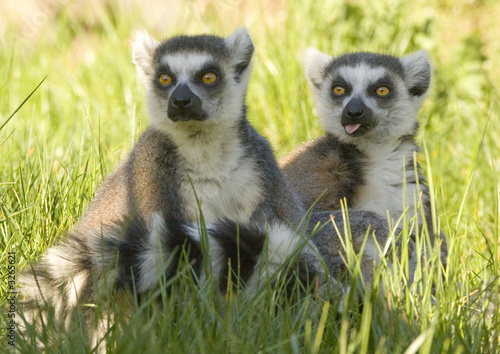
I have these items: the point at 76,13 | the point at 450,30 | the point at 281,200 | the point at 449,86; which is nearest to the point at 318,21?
the point at 449,86

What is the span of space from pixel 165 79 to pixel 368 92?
122 cm

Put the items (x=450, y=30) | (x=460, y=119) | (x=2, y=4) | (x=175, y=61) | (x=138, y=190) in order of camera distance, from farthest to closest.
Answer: (x=2, y=4), (x=450, y=30), (x=460, y=119), (x=175, y=61), (x=138, y=190)

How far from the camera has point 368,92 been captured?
3.90 metres

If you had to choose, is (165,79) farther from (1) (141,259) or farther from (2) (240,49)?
(1) (141,259)

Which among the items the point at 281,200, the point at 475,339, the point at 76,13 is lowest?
the point at 475,339

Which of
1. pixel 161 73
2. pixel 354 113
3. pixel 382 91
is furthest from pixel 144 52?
pixel 382 91

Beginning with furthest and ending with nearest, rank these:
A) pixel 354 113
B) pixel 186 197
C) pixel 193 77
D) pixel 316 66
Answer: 1. pixel 316 66
2. pixel 354 113
3. pixel 193 77
4. pixel 186 197

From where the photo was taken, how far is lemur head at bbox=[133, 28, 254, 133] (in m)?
3.13

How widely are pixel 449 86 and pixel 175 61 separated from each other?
3477 mm

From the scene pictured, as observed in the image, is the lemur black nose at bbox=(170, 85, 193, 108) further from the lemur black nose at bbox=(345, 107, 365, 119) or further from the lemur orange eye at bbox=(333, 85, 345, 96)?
the lemur orange eye at bbox=(333, 85, 345, 96)

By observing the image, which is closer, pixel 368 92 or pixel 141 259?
pixel 141 259

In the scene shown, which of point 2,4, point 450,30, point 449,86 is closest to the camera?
point 449,86

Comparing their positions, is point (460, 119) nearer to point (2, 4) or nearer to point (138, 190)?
point (138, 190)

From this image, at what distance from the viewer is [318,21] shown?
5824 mm
